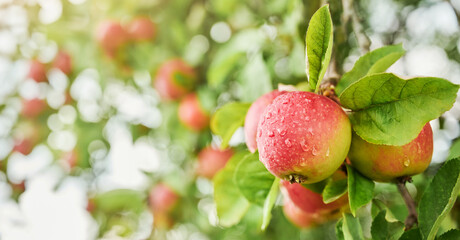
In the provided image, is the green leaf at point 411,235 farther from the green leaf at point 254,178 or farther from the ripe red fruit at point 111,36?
the ripe red fruit at point 111,36

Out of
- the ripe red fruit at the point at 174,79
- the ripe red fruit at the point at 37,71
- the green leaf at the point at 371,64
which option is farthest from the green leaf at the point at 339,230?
the ripe red fruit at the point at 37,71

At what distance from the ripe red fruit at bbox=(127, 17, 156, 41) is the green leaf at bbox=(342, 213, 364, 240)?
1489 millimetres

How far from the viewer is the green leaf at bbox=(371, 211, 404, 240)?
651 mm

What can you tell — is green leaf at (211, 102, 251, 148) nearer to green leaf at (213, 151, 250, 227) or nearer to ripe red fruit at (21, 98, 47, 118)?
green leaf at (213, 151, 250, 227)

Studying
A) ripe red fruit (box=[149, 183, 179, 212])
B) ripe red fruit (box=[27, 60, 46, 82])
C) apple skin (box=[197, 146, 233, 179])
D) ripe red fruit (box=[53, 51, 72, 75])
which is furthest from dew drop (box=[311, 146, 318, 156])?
ripe red fruit (box=[27, 60, 46, 82])

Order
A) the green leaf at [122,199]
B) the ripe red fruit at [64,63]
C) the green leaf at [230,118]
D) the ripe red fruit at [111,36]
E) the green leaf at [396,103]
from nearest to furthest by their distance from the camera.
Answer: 1. the green leaf at [396,103]
2. the green leaf at [230,118]
3. the ripe red fruit at [111,36]
4. the green leaf at [122,199]
5. the ripe red fruit at [64,63]

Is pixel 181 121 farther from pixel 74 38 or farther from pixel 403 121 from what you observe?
pixel 403 121

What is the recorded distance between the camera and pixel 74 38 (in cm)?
211

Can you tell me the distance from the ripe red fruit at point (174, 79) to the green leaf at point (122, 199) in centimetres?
58

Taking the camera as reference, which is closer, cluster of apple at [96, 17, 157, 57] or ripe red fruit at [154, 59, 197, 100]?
ripe red fruit at [154, 59, 197, 100]

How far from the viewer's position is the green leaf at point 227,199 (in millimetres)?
887

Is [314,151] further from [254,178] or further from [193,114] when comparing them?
[193,114]

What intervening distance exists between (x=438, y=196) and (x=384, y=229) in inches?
4.0

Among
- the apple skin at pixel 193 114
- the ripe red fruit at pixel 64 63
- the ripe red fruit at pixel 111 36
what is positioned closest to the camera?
the apple skin at pixel 193 114
